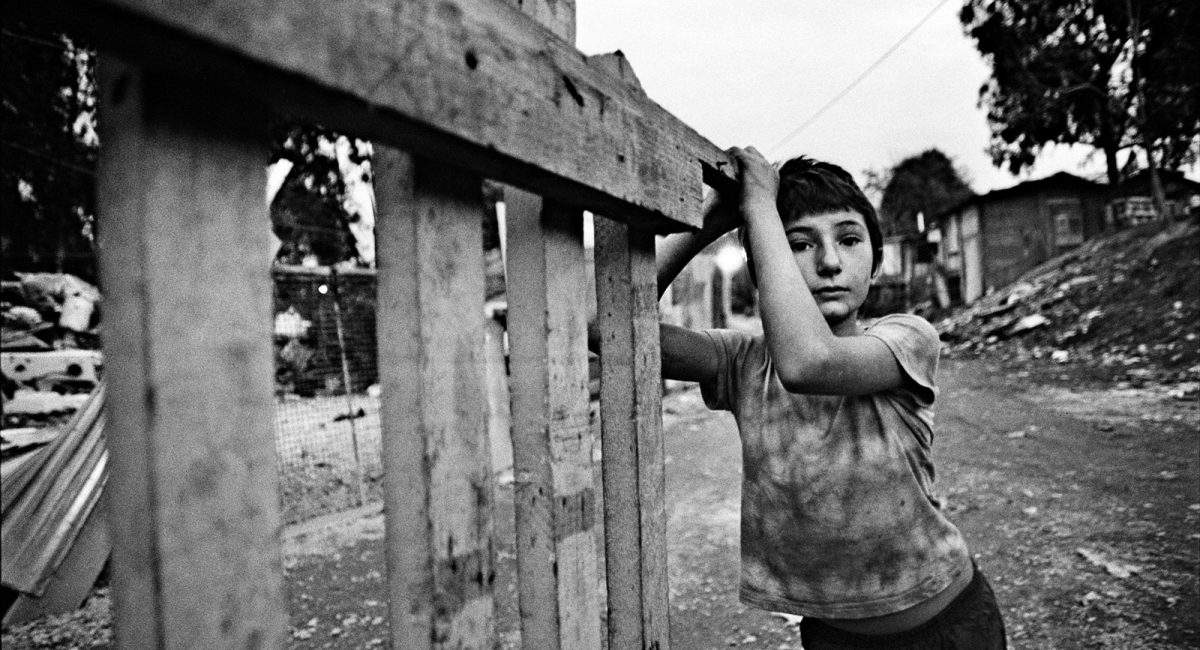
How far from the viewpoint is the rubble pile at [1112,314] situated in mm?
8680

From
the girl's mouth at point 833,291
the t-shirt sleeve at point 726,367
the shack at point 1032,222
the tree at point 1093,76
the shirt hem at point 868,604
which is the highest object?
the tree at point 1093,76

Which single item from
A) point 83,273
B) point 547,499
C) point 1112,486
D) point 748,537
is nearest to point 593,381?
point 1112,486

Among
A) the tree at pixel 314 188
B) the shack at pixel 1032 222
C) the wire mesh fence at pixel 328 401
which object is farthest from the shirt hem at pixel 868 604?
the shack at pixel 1032 222

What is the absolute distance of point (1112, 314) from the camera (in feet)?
35.5

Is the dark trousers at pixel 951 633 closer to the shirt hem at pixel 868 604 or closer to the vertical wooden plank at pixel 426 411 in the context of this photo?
the shirt hem at pixel 868 604

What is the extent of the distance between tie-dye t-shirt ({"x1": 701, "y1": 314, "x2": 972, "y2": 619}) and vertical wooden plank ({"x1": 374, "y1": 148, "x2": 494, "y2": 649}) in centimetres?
81

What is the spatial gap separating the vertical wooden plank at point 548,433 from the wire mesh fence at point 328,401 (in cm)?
439

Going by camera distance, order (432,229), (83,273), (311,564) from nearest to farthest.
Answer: (432,229) < (311,564) < (83,273)

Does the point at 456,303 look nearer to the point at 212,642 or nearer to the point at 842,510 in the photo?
the point at 212,642

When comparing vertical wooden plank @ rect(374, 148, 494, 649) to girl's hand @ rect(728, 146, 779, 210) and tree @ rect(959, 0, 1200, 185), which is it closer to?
girl's hand @ rect(728, 146, 779, 210)

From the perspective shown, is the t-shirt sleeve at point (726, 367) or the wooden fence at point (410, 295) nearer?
the wooden fence at point (410, 295)

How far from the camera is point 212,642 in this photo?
1.65ft

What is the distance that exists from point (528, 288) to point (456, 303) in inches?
7.9

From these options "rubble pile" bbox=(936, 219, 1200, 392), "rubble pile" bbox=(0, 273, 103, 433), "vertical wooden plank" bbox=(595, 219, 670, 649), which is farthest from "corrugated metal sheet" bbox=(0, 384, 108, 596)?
"rubble pile" bbox=(936, 219, 1200, 392)
